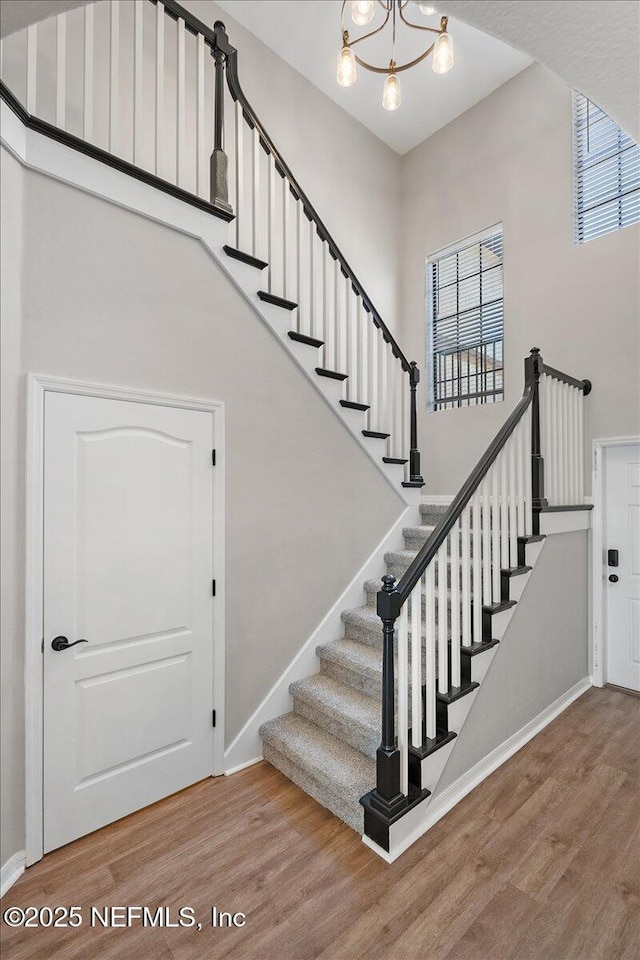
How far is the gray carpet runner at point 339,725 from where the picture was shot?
2.32 m

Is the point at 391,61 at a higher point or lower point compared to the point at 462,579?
higher

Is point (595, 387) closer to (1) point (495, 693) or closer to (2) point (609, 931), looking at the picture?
(1) point (495, 693)

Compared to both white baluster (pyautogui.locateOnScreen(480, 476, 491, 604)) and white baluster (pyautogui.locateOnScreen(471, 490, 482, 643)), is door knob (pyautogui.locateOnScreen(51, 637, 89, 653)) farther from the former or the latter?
white baluster (pyautogui.locateOnScreen(480, 476, 491, 604))

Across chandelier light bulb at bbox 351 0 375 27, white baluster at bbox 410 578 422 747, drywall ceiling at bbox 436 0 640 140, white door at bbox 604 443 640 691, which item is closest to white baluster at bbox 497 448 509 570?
white baluster at bbox 410 578 422 747

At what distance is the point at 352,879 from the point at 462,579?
Answer: 4.91 ft

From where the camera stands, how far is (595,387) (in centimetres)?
383

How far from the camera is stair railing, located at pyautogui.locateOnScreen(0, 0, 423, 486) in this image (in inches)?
95.7

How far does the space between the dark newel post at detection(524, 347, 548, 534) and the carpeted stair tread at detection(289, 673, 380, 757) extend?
1655 millimetres

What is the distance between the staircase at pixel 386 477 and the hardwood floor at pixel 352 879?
20 centimetres

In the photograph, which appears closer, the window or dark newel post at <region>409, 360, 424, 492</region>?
dark newel post at <region>409, 360, 424, 492</region>

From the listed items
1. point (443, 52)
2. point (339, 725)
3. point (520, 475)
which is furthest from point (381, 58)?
point (339, 725)

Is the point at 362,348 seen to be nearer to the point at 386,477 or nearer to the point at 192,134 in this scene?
the point at 386,477

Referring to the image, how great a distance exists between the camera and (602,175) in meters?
3.88

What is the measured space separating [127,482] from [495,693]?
7.77ft
